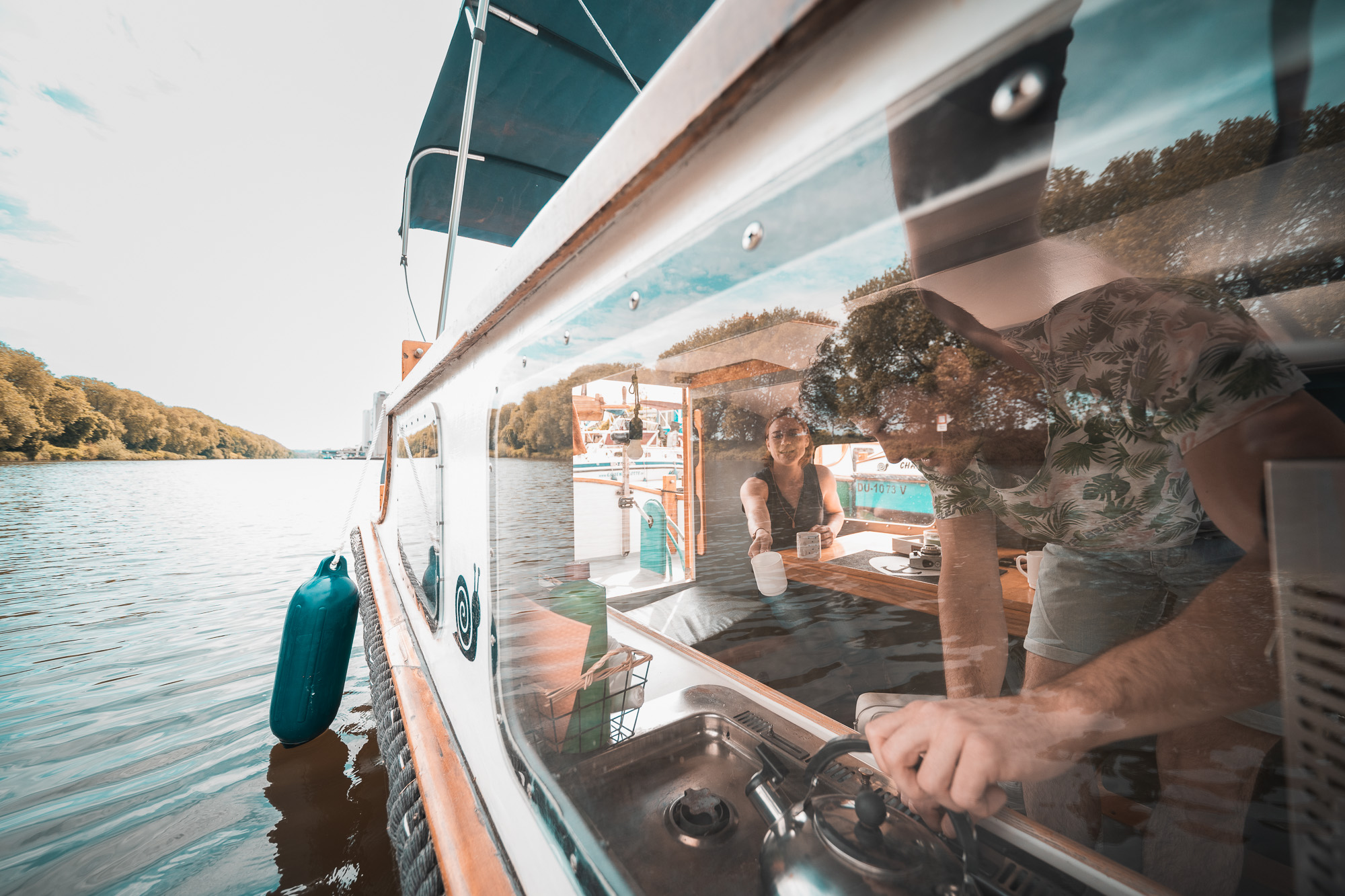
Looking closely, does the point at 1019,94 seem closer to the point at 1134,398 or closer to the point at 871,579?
the point at 1134,398

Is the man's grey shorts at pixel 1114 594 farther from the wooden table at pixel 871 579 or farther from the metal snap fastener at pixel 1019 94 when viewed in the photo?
the metal snap fastener at pixel 1019 94

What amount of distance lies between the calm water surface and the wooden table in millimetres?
1916

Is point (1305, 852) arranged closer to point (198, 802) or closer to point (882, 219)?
point (882, 219)

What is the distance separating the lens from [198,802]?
214cm

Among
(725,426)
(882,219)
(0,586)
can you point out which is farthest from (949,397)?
(0,586)

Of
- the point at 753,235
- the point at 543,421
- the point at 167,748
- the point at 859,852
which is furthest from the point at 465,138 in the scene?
the point at 167,748

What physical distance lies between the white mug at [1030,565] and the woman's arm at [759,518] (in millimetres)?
917

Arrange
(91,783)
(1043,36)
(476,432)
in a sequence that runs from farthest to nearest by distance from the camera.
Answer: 1. (91,783)
2. (476,432)
3. (1043,36)

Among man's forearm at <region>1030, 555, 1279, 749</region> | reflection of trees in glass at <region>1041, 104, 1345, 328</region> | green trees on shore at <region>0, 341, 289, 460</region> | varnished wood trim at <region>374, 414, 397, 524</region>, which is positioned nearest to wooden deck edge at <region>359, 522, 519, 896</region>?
man's forearm at <region>1030, 555, 1279, 749</region>

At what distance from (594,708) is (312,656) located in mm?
2052

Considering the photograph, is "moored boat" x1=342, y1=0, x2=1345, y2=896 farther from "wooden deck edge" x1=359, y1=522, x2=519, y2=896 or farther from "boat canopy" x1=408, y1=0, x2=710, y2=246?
"boat canopy" x1=408, y1=0, x2=710, y2=246

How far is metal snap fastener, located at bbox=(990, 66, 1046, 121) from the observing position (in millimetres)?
265

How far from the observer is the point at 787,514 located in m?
1.89

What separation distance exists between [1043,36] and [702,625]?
180cm
